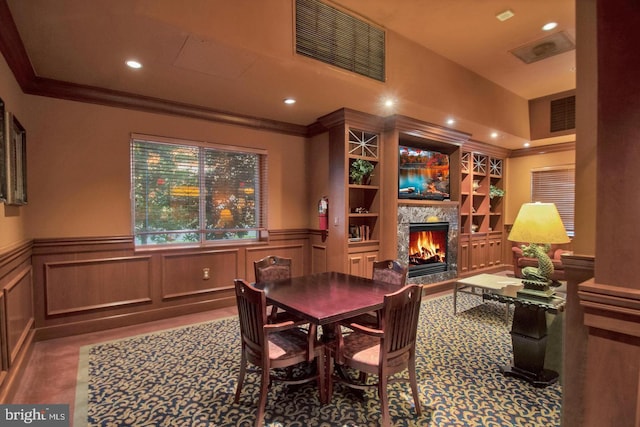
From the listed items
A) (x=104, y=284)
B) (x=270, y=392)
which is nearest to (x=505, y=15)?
(x=270, y=392)

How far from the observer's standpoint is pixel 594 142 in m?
1.62

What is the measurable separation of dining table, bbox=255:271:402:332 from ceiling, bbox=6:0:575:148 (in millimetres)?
1969

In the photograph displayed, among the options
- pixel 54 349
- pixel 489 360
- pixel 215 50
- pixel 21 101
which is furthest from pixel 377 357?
pixel 21 101

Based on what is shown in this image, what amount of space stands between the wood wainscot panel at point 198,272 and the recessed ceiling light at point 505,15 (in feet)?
13.5

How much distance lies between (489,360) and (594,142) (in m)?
2.16

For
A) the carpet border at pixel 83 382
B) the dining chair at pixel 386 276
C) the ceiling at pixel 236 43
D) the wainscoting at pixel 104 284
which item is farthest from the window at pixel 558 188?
the carpet border at pixel 83 382

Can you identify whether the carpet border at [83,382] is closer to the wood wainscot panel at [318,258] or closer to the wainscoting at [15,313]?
the wainscoting at [15,313]

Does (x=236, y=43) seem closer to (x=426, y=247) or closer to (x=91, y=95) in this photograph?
(x=91, y=95)

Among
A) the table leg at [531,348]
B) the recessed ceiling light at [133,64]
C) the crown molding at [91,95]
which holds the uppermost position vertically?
the recessed ceiling light at [133,64]

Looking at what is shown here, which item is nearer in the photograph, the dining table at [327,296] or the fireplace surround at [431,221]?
the dining table at [327,296]

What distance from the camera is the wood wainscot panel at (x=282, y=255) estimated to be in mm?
4652

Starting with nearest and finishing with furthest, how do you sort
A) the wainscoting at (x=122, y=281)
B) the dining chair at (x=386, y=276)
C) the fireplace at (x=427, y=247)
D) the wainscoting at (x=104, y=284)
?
the dining chair at (x=386, y=276) → the wainscoting at (x=104, y=284) → the wainscoting at (x=122, y=281) → the fireplace at (x=427, y=247)

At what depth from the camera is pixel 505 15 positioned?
10.7ft

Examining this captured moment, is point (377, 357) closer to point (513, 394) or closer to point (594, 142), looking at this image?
point (513, 394)
